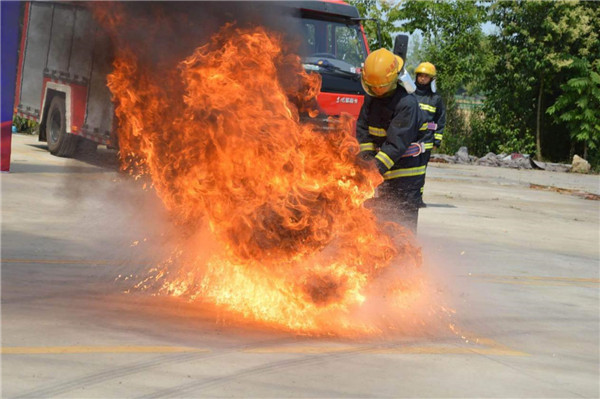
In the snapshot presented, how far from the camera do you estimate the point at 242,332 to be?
16.6 ft

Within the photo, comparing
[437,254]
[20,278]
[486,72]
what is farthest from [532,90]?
[20,278]

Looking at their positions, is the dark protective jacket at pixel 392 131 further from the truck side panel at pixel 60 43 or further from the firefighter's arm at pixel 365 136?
the truck side panel at pixel 60 43

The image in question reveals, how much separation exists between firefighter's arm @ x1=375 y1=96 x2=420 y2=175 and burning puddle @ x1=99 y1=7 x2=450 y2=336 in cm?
37

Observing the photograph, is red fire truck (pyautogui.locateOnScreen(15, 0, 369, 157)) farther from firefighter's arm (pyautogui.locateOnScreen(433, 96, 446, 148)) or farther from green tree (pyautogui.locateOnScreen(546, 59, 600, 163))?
green tree (pyautogui.locateOnScreen(546, 59, 600, 163))

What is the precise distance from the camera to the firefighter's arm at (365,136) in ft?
22.2

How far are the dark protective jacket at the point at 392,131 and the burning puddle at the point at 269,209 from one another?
441 mm

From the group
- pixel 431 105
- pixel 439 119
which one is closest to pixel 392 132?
pixel 431 105

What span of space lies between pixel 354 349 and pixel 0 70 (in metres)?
2.86

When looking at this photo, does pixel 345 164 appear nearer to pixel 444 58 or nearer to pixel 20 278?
pixel 20 278

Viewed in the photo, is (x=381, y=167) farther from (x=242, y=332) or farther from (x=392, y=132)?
(x=242, y=332)

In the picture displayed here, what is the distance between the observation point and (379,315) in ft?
18.7

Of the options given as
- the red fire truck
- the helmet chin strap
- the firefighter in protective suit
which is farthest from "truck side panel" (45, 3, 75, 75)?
the helmet chin strap

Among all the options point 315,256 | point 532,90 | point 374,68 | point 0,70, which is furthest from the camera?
point 532,90

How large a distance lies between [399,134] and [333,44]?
545 cm
